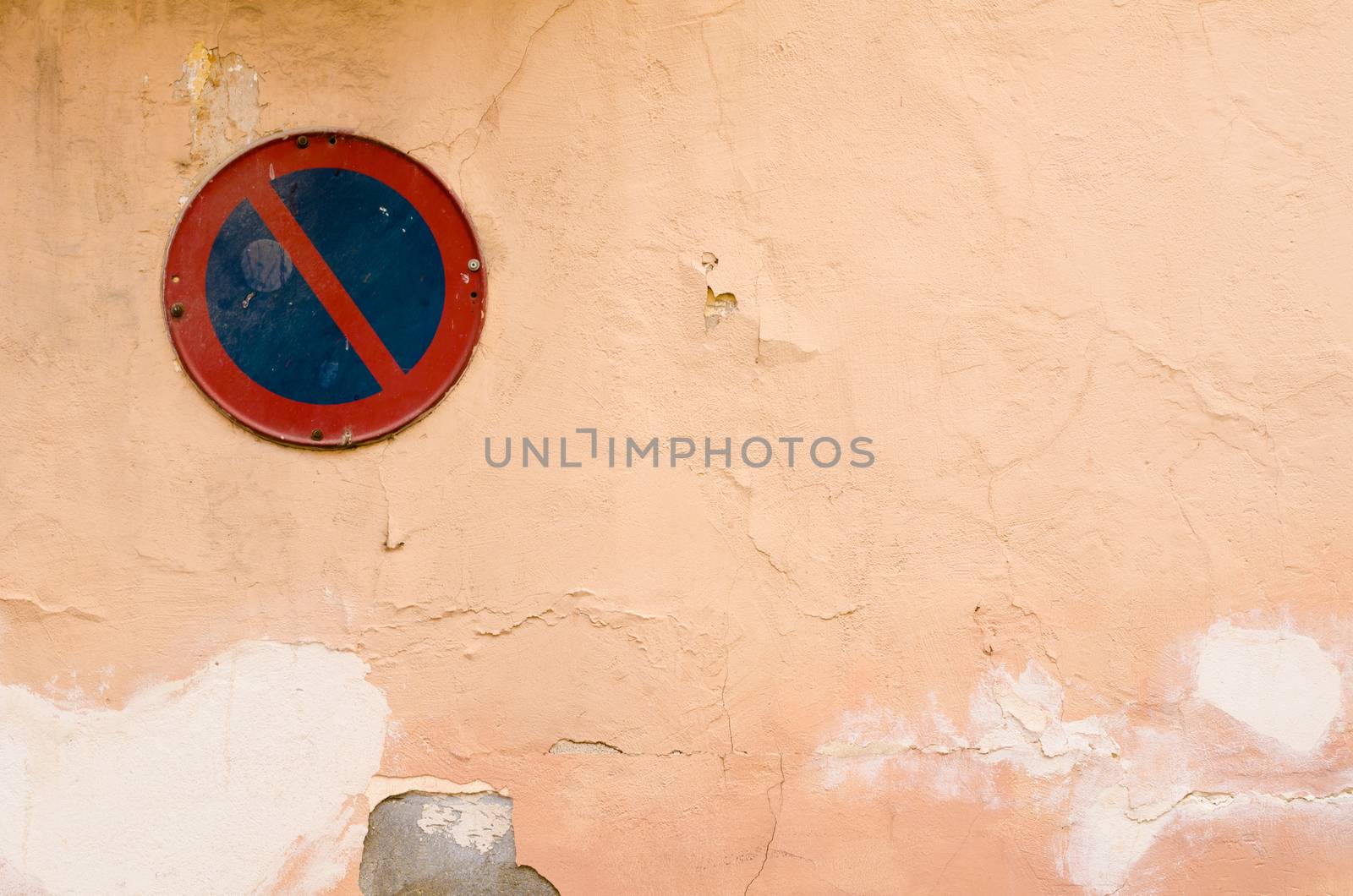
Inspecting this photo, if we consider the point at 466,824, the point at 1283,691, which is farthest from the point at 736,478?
the point at 1283,691

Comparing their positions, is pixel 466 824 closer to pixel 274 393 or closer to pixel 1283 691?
pixel 274 393

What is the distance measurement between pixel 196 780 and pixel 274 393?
73cm

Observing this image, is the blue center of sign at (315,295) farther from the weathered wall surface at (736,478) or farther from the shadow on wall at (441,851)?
the shadow on wall at (441,851)

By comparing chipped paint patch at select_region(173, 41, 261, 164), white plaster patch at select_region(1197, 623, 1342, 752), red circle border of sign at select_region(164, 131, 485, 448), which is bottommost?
white plaster patch at select_region(1197, 623, 1342, 752)

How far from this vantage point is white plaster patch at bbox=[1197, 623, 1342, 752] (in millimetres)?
2119

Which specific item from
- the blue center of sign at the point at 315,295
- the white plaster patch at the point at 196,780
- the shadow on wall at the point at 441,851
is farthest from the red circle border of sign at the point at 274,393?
the shadow on wall at the point at 441,851

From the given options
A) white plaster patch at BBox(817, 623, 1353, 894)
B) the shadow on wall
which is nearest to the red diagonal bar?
the shadow on wall

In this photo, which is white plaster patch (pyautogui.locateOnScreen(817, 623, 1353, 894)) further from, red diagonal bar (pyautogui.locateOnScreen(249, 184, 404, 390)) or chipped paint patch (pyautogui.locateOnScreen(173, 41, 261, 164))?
chipped paint patch (pyautogui.locateOnScreen(173, 41, 261, 164))

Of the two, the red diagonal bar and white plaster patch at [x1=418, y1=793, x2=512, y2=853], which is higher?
the red diagonal bar

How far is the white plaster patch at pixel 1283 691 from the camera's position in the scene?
2.12m

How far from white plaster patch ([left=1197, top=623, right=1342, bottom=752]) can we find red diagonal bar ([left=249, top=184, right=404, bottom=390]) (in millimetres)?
1655

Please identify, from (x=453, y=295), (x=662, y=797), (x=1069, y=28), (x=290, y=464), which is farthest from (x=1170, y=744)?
(x=290, y=464)

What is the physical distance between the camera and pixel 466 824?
6.80 ft

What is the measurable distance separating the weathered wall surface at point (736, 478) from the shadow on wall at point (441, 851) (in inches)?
0.4
